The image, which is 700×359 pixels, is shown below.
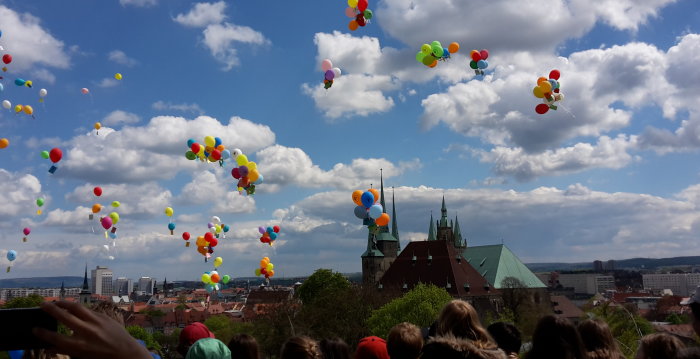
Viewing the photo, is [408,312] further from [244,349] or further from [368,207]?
[244,349]

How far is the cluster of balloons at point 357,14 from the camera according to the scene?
55.6 feet

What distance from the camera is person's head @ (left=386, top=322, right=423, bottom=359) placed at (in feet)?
18.0

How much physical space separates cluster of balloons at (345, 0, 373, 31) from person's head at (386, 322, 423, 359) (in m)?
12.9

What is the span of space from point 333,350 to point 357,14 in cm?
1287

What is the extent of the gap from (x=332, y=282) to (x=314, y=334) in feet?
68.0

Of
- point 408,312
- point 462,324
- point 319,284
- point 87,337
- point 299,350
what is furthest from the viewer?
point 319,284

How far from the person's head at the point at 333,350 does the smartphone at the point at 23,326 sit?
4.87 meters

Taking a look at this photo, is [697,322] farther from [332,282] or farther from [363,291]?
[332,282]

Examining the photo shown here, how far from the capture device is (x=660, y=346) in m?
4.51

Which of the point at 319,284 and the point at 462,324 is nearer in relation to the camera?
the point at 462,324

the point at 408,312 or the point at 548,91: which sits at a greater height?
the point at 548,91

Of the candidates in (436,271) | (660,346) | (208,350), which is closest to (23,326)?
(208,350)

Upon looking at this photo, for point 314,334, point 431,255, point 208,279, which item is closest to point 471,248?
point 431,255

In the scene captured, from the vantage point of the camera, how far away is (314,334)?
45.0 metres
